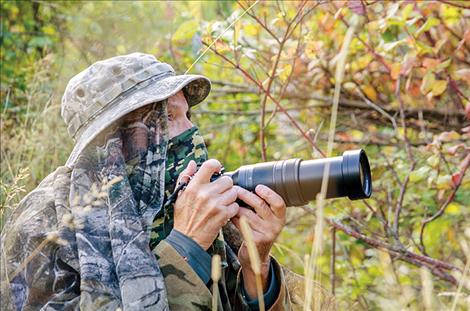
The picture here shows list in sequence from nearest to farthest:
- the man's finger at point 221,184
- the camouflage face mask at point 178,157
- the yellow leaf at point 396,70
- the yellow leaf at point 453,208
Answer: the man's finger at point 221,184 → the camouflage face mask at point 178,157 → the yellow leaf at point 396,70 → the yellow leaf at point 453,208

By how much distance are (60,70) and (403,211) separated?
1959mm

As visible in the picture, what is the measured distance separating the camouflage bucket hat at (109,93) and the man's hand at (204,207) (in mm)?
245

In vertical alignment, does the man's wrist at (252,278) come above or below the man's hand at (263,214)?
below

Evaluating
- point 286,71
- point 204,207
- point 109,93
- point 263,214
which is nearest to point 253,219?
point 263,214

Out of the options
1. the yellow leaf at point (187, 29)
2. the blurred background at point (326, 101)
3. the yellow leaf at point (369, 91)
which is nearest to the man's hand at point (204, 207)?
the blurred background at point (326, 101)

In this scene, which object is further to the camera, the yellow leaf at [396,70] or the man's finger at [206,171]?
the yellow leaf at [396,70]

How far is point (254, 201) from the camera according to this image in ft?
6.74

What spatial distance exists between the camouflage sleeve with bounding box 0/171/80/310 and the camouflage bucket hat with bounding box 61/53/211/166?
16 centimetres

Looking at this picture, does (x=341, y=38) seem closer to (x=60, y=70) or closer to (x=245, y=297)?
(x=60, y=70)

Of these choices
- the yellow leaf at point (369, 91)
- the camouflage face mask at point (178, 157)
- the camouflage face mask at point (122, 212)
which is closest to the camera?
the camouflage face mask at point (122, 212)

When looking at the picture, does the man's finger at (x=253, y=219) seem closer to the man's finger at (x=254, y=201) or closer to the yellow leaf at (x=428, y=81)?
the man's finger at (x=254, y=201)

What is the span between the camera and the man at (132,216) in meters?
1.95

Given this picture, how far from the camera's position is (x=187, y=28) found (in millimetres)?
3295

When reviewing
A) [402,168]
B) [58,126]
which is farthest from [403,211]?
[58,126]
